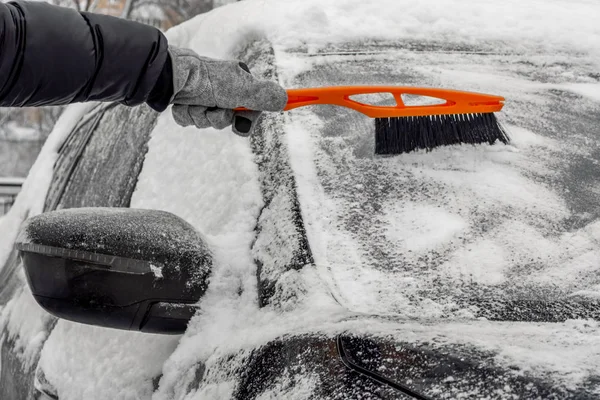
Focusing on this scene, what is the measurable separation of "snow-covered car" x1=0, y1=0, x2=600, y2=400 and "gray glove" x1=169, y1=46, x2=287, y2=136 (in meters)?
0.06

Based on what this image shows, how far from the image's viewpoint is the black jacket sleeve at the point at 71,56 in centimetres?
142

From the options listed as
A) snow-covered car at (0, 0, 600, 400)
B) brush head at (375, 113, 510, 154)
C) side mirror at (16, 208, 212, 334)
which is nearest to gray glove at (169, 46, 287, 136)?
snow-covered car at (0, 0, 600, 400)

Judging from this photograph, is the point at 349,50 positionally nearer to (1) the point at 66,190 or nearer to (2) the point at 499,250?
(2) the point at 499,250

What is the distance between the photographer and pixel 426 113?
71.2 inches

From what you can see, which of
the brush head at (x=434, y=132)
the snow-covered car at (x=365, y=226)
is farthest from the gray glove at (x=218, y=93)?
the brush head at (x=434, y=132)

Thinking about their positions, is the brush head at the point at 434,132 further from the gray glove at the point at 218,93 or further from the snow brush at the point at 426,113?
the gray glove at the point at 218,93

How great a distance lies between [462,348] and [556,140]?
0.87 meters

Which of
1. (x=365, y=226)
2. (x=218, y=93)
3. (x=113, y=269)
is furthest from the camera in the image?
(x=218, y=93)

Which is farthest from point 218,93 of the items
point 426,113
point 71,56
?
point 426,113

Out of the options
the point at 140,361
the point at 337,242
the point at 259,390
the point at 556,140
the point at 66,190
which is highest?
the point at 556,140

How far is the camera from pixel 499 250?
1396 mm

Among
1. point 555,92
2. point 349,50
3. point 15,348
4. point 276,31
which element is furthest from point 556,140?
point 15,348

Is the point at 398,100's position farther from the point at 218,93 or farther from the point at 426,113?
the point at 218,93

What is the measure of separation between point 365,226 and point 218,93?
51 cm
